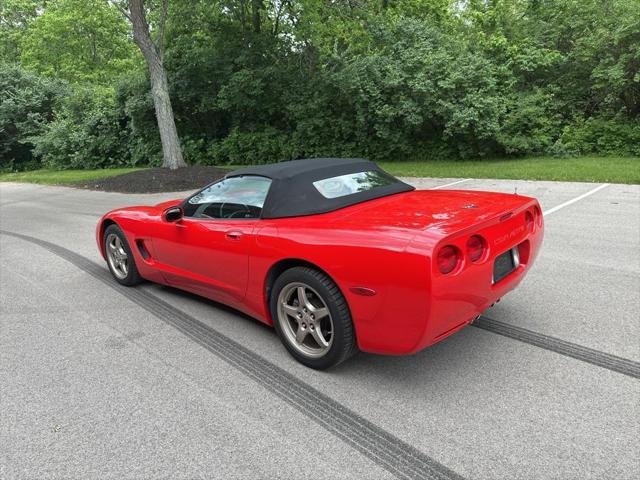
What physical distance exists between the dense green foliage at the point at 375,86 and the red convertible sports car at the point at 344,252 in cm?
1288

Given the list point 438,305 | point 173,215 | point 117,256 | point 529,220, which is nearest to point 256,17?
point 117,256

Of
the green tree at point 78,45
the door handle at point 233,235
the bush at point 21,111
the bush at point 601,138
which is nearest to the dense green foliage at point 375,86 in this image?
the bush at point 601,138

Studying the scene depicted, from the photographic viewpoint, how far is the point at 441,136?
17.4m

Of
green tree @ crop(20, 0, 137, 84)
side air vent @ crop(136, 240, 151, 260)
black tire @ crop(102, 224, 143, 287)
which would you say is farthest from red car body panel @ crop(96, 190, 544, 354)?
green tree @ crop(20, 0, 137, 84)

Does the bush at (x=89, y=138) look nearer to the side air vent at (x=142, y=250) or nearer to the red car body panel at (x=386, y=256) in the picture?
the side air vent at (x=142, y=250)

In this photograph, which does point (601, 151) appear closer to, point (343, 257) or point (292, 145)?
point (292, 145)

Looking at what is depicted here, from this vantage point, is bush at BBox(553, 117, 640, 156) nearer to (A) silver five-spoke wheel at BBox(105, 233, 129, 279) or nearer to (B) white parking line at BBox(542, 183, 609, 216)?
(B) white parking line at BBox(542, 183, 609, 216)

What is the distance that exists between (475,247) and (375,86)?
15643mm

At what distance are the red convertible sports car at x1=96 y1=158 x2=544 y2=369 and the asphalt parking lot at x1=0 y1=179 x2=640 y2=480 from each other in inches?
12.9

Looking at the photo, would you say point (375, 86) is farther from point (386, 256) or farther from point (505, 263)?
point (386, 256)

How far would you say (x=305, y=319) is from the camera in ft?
10.2

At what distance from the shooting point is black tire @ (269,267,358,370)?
2.86 meters

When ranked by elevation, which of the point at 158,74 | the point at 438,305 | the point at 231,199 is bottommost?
the point at 438,305

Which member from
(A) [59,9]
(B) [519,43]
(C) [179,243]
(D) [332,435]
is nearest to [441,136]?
(B) [519,43]
